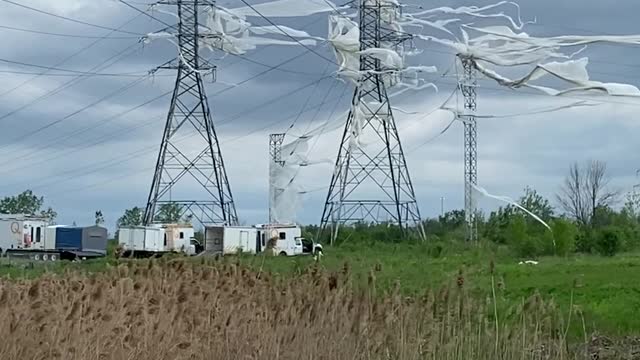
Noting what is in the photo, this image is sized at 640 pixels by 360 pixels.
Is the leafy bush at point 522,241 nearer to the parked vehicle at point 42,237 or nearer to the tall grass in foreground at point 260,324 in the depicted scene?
the parked vehicle at point 42,237

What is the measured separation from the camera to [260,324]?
754 cm

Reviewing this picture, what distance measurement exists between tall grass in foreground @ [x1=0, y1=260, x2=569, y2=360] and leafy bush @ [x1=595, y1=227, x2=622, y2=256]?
52625 mm

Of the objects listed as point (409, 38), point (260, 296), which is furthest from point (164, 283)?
point (409, 38)

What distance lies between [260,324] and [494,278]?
10.5 feet

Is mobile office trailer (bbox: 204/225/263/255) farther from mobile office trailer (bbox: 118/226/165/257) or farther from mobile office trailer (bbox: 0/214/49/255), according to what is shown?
mobile office trailer (bbox: 0/214/49/255)

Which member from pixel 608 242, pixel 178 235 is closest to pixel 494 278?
pixel 608 242

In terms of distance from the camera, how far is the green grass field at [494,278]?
9695 millimetres

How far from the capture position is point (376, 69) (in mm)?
53125

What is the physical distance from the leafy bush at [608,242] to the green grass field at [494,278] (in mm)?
25164

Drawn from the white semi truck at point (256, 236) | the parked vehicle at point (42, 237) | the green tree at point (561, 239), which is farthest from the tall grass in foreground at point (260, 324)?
the parked vehicle at point (42, 237)

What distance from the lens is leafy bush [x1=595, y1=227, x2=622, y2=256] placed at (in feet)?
196

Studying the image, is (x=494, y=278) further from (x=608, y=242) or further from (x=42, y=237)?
(x=42, y=237)

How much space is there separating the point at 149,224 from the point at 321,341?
54.2 metres

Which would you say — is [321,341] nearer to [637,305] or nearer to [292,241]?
[637,305]
